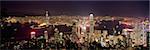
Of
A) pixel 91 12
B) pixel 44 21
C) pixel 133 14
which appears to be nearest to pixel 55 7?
pixel 44 21

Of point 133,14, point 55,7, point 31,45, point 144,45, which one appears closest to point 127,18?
point 133,14

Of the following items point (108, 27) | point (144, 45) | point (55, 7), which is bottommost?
point (144, 45)

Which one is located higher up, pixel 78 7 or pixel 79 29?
pixel 78 7

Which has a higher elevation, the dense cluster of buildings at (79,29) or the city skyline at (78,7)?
the city skyline at (78,7)

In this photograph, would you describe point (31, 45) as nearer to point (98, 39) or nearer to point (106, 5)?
point (98, 39)

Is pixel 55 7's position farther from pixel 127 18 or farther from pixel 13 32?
pixel 127 18

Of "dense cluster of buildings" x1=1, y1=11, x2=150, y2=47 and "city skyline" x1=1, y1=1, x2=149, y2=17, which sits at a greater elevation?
"city skyline" x1=1, y1=1, x2=149, y2=17

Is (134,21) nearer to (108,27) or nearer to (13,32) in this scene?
(108,27)

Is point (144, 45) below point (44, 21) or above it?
below

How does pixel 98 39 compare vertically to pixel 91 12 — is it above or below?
below
